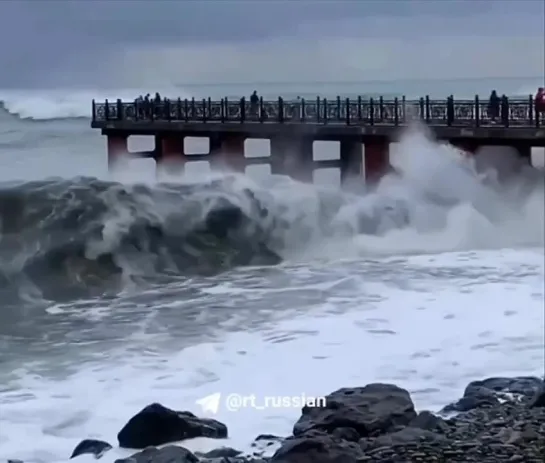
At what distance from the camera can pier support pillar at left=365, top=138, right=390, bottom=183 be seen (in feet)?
15.9

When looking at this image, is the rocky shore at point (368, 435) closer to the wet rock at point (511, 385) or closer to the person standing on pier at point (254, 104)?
the wet rock at point (511, 385)

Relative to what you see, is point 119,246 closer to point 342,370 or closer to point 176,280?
point 176,280

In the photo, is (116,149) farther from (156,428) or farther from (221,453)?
(221,453)

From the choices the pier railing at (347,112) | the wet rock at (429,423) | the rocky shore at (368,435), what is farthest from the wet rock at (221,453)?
the pier railing at (347,112)

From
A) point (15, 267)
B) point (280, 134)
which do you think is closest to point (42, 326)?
point (15, 267)

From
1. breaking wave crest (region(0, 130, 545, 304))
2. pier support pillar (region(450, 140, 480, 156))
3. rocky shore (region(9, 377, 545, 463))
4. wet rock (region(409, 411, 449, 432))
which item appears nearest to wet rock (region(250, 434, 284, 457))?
rocky shore (region(9, 377, 545, 463))

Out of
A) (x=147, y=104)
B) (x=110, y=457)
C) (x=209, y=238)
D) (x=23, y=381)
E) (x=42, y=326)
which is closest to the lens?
(x=110, y=457)

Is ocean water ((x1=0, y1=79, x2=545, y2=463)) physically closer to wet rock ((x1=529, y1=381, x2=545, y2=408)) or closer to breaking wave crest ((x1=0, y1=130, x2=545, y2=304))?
breaking wave crest ((x1=0, y1=130, x2=545, y2=304))

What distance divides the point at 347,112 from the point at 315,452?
2.15 m

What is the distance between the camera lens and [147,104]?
4.23 metres

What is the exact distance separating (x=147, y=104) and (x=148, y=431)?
156cm

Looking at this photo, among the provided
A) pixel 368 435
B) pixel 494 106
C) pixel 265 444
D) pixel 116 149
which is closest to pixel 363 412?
pixel 368 435

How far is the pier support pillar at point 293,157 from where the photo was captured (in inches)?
185

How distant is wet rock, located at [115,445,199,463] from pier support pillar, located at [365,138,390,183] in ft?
7.01
